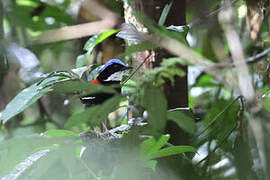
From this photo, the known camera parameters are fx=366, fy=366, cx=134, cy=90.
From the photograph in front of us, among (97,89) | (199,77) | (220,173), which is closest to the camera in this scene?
(97,89)

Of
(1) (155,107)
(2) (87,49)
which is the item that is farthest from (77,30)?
(2) (87,49)

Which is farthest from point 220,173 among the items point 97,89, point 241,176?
point 97,89

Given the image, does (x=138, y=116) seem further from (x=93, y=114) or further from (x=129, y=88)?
(x=93, y=114)

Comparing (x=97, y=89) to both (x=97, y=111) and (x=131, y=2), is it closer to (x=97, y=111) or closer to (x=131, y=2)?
(x=97, y=111)

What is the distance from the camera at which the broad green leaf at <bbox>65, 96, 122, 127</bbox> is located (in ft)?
3.45

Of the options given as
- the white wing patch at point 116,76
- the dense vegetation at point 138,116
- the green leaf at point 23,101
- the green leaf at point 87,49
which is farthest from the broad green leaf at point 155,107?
the white wing patch at point 116,76

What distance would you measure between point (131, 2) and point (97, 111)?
5.04ft

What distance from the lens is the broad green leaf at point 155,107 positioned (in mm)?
1061

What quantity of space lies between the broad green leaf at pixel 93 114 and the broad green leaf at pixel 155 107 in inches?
3.3

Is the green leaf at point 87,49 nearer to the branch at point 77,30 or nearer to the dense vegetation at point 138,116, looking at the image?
the dense vegetation at point 138,116

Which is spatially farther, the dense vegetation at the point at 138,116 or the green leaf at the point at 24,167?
the green leaf at the point at 24,167

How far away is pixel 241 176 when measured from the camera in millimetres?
1501

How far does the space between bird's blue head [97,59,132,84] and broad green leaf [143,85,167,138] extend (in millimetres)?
1598

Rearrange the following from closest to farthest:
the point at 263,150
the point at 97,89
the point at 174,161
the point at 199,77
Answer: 1. the point at 97,89
2. the point at 263,150
3. the point at 174,161
4. the point at 199,77
